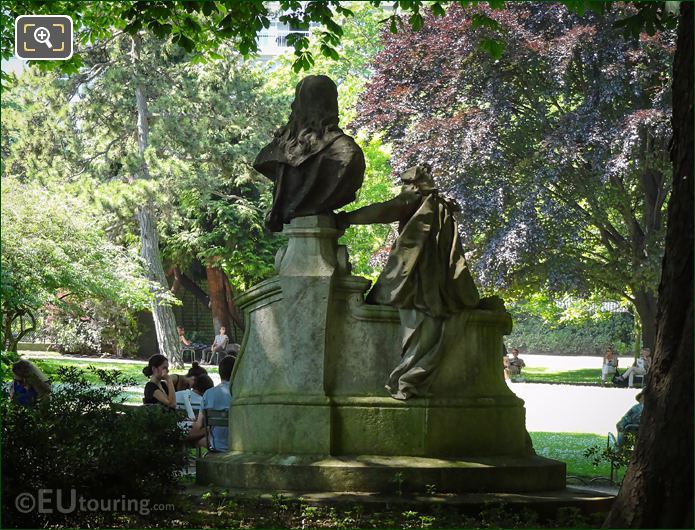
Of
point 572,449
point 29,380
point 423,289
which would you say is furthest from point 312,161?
point 572,449

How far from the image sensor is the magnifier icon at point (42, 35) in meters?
7.96

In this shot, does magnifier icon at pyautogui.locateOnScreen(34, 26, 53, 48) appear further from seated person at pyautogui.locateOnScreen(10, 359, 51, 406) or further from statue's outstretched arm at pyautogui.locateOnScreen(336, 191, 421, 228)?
seated person at pyautogui.locateOnScreen(10, 359, 51, 406)

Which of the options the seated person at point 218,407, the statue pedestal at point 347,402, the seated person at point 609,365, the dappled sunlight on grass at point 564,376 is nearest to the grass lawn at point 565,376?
the dappled sunlight on grass at point 564,376

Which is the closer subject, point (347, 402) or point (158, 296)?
point (347, 402)

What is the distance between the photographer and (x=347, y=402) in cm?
904

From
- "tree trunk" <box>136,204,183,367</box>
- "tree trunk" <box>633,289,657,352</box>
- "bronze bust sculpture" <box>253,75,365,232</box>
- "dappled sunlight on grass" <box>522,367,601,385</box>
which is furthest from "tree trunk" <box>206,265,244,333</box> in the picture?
"bronze bust sculpture" <box>253,75,365,232</box>

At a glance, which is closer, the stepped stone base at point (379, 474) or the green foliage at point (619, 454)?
the stepped stone base at point (379, 474)

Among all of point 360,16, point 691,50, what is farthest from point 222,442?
point 360,16

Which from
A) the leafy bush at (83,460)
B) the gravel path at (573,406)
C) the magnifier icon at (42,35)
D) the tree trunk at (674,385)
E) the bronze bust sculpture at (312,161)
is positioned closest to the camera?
the tree trunk at (674,385)

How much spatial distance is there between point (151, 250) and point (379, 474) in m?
27.8

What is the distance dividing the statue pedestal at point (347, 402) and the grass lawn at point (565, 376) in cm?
2756

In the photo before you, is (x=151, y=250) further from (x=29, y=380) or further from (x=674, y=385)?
(x=674, y=385)

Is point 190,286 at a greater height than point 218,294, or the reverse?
point 190,286

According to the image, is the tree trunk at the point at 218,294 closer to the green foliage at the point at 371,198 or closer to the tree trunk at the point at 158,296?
the green foliage at the point at 371,198
